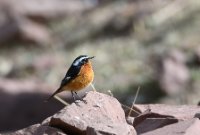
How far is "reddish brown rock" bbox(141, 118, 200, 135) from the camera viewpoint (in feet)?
21.7

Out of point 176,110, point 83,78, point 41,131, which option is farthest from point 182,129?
point 83,78

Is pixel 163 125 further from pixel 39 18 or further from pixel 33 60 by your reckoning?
pixel 39 18

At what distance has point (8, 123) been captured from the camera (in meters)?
15.5

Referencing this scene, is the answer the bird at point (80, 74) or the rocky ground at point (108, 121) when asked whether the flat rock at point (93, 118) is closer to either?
the rocky ground at point (108, 121)

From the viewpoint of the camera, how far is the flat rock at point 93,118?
6.32 meters

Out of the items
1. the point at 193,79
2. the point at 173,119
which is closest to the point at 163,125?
the point at 173,119

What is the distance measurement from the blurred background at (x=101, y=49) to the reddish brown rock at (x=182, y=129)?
24.1ft

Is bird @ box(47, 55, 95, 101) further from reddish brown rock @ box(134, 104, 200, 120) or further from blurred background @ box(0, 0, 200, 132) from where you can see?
blurred background @ box(0, 0, 200, 132)

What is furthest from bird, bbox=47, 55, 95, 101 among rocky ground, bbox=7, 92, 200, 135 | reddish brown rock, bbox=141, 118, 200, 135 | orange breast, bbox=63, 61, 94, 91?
reddish brown rock, bbox=141, 118, 200, 135

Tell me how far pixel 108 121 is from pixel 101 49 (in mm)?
A: 11462

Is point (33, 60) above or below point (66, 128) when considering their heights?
above

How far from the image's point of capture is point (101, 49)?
18188 mm

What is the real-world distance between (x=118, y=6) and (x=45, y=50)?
2355mm

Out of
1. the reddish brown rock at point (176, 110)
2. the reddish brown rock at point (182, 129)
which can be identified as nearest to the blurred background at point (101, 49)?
the reddish brown rock at point (176, 110)
